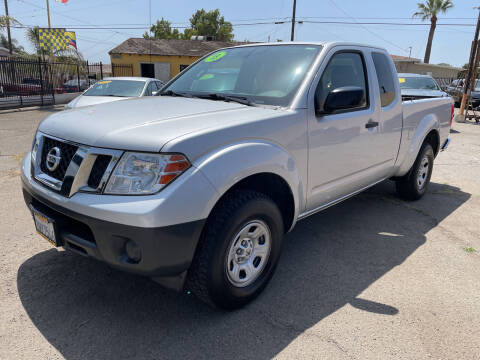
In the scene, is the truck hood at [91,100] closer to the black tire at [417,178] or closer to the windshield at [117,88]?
the windshield at [117,88]

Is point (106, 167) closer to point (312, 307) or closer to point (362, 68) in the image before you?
point (312, 307)

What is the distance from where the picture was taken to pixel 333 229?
4.20 metres

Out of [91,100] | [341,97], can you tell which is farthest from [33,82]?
[341,97]

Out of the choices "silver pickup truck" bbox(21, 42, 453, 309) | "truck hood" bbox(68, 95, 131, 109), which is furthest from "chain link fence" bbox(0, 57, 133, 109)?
"silver pickup truck" bbox(21, 42, 453, 309)

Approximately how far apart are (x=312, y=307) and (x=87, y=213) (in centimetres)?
166

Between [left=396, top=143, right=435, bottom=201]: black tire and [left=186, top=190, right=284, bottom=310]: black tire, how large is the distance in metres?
3.01

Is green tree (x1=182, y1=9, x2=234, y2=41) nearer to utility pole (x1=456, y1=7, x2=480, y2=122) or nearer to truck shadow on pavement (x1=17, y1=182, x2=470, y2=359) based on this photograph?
utility pole (x1=456, y1=7, x2=480, y2=122)

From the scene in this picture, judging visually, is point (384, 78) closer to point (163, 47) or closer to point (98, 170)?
point (98, 170)

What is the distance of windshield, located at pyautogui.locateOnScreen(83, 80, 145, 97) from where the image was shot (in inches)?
376

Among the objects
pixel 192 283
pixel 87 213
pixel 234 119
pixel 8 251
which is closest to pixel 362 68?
pixel 234 119

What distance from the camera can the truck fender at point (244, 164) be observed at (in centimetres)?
220

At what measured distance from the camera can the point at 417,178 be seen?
5.06 m

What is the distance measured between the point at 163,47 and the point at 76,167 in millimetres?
35080

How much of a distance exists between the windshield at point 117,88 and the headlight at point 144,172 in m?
7.83
